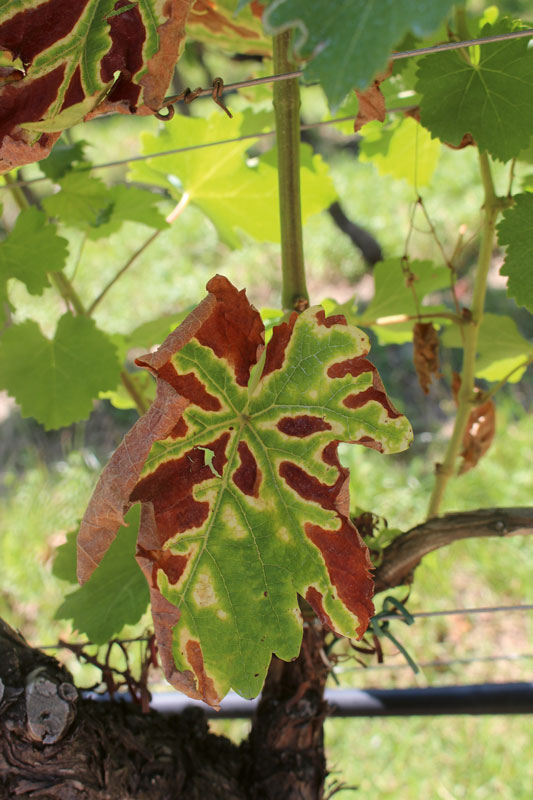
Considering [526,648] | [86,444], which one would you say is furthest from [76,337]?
[86,444]

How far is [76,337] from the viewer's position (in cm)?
93

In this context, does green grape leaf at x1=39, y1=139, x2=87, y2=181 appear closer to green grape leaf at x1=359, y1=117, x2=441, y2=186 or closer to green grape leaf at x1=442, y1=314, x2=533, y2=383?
green grape leaf at x1=359, y1=117, x2=441, y2=186

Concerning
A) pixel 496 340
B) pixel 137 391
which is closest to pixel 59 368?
pixel 137 391

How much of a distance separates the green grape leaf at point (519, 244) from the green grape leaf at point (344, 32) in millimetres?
350

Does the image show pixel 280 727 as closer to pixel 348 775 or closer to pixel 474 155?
pixel 348 775

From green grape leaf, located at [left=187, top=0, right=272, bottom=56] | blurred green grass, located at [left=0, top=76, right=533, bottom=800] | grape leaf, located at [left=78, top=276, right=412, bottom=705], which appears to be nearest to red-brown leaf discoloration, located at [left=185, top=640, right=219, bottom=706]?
grape leaf, located at [left=78, top=276, right=412, bottom=705]

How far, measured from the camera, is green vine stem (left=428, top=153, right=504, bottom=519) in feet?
2.54

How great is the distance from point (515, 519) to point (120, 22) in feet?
1.68

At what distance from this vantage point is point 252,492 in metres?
0.57

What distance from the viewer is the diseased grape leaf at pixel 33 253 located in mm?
837

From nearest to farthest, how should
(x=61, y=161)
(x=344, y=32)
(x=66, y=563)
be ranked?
(x=344, y=32) < (x=66, y=563) < (x=61, y=161)

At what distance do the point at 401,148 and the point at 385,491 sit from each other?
1490 millimetres

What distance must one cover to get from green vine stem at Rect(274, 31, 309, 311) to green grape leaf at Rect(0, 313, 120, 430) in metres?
0.35

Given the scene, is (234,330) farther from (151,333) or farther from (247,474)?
(151,333)
